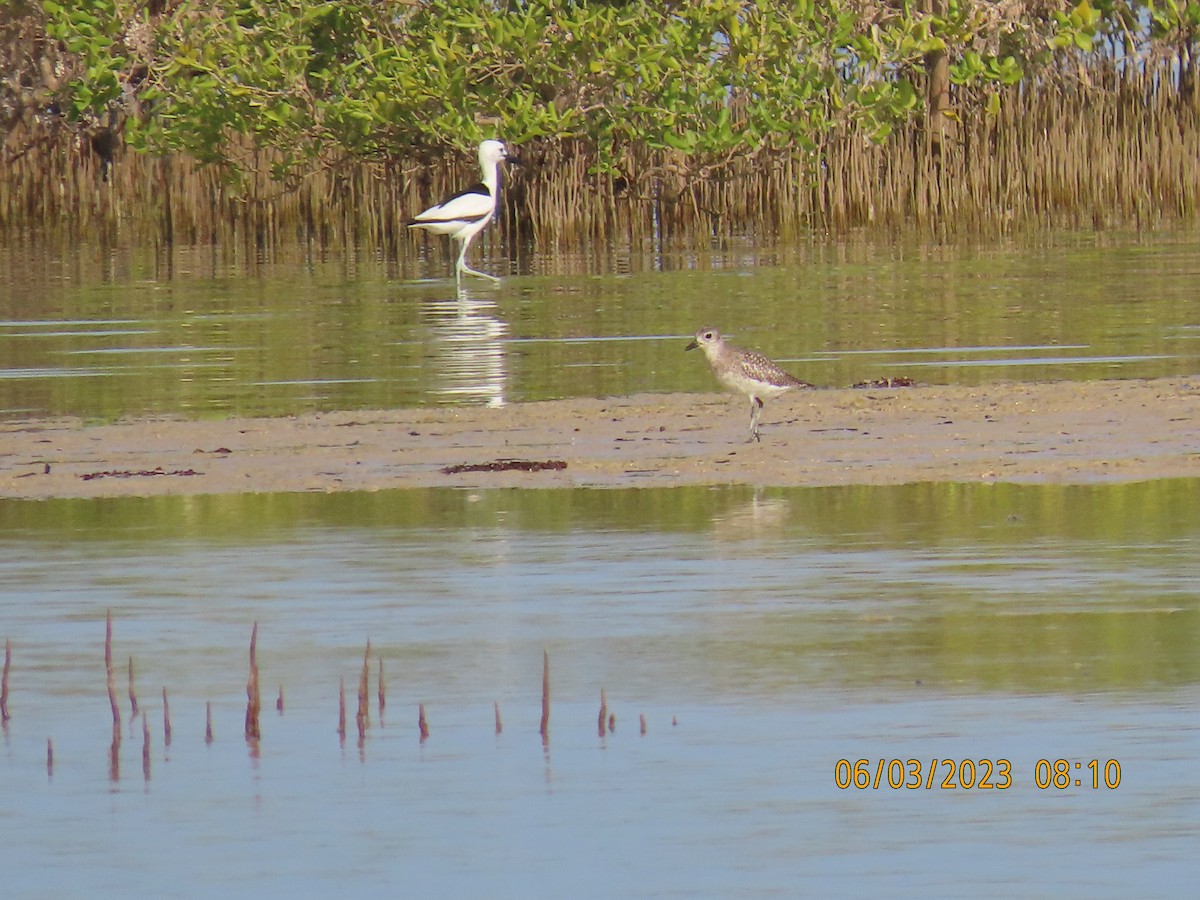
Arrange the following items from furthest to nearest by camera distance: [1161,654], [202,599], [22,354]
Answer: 1. [22,354]
2. [202,599]
3. [1161,654]

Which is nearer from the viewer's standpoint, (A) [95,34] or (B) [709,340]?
A: (B) [709,340]

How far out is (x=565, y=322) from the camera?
16.4 metres

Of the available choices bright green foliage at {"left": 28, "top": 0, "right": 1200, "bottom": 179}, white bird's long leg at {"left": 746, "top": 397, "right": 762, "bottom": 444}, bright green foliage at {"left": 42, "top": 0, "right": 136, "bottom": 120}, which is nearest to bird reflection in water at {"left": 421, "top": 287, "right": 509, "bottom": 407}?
white bird's long leg at {"left": 746, "top": 397, "right": 762, "bottom": 444}

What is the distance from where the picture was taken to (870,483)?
9.18 m

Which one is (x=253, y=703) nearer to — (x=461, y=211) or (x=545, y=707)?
(x=545, y=707)

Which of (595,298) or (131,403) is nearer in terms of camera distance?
(131,403)

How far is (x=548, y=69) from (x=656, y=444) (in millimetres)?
15010

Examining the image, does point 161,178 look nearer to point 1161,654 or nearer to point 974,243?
point 974,243

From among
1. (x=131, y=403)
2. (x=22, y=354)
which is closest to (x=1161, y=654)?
(x=131, y=403)

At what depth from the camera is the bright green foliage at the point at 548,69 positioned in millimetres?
24672

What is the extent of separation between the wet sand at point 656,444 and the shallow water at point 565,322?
0.65 metres

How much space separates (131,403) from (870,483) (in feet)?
14.1

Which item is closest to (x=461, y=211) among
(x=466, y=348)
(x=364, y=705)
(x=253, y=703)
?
(x=466, y=348)

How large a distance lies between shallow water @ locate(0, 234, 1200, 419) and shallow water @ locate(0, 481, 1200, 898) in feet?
12.6
